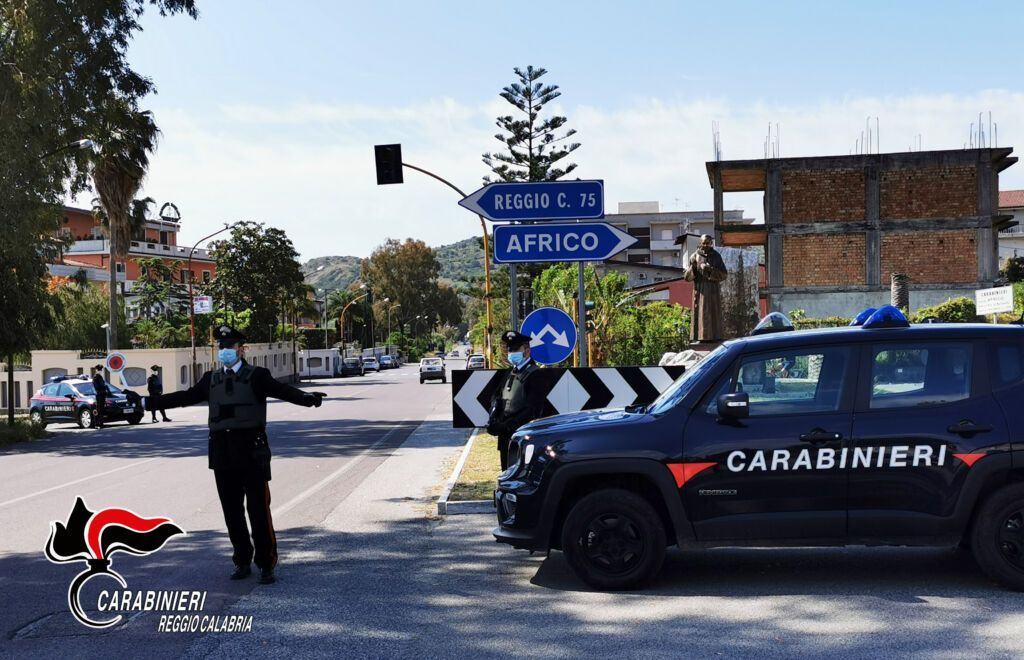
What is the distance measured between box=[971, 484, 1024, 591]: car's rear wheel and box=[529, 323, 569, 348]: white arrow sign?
210 inches

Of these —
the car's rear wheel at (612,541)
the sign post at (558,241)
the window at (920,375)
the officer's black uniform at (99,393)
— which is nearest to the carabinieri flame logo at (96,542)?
the car's rear wheel at (612,541)

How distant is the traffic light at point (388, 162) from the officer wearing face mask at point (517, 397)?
11.5 meters

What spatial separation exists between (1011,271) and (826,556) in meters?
73.5

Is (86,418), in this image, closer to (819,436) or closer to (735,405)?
(735,405)

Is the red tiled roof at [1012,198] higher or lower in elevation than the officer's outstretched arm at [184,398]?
higher

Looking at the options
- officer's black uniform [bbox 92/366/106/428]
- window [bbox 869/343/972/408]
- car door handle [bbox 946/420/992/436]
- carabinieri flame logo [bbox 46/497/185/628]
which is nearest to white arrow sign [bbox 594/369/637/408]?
window [bbox 869/343/972/408]

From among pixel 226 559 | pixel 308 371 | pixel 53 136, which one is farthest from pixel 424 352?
pixel 226 559

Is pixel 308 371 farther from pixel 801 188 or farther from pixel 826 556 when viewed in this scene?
pixel 826 556

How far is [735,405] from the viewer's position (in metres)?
6.41

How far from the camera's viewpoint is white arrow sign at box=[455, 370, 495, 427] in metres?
10.6

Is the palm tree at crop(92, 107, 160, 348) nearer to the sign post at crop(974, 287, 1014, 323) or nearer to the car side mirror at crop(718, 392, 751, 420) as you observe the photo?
the sign post at crop(974, 287, 1014, 323)

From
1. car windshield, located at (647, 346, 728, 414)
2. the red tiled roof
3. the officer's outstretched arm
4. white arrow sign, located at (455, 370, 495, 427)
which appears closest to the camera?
car windshield, located at (647, 346, 728, 414)

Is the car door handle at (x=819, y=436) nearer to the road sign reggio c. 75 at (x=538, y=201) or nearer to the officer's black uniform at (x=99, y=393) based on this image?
the road sign reggio c. 75 at (x=538, y=201)

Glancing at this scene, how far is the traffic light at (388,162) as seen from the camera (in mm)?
20062
